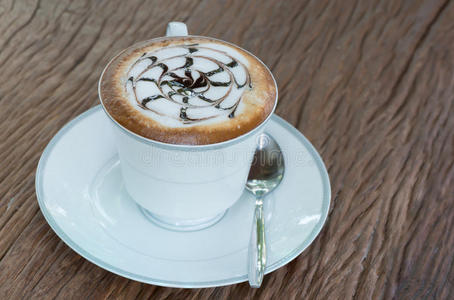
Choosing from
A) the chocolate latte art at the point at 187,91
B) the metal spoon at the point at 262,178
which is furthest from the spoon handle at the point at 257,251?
the chocolate latte art at the point at 187,91

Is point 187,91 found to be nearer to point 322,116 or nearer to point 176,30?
point 176,30

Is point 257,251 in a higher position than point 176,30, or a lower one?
lower

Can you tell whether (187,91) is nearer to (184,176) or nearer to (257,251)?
(184,176)

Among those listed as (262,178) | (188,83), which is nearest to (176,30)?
(188,83)

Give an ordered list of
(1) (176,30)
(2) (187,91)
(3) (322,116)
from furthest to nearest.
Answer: (3) (322,116) → (1) (176,30) → (2) (187,91)

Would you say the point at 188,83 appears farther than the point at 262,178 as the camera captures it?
No

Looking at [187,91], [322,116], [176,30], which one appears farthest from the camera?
[322,116]

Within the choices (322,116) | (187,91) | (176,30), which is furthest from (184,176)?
(322,116)

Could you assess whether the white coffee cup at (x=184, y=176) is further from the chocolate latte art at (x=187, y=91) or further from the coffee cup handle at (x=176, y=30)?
the coffee cup handle at (x=176, y=30)

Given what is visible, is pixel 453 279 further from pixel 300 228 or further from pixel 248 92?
pixel 248 92
